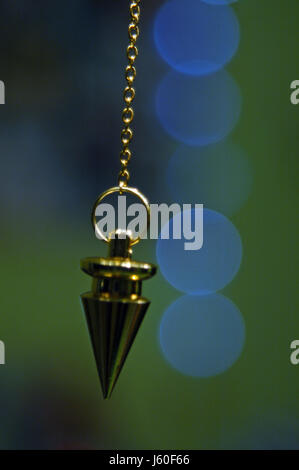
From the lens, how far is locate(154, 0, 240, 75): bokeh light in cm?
150

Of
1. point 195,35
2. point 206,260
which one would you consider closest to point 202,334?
point 206,260

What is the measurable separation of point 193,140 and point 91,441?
35.8 inches

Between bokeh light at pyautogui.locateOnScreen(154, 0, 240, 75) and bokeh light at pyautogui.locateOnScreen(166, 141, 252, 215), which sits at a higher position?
bokeh light at pyautogui.locateOnScreen(154, 0, 240, 75)

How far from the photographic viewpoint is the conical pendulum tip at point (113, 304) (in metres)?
0.52

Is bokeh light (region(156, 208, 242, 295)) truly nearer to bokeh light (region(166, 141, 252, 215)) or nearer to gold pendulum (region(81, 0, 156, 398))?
bokeh light (region(166, 141, 252, 215))

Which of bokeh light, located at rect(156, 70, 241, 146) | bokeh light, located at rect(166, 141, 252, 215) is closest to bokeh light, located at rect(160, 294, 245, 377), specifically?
bokeh light, located at rect(166, 141, 252, 215)

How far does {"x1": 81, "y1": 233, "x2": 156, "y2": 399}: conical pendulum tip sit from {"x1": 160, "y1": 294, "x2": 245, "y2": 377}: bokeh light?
0.92 metres

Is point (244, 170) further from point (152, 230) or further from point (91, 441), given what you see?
point (91, 441)

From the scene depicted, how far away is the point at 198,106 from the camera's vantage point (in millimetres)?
1509

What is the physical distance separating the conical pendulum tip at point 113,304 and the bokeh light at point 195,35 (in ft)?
3.56

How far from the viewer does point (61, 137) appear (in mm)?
1485

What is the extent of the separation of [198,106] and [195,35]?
0.21 meters

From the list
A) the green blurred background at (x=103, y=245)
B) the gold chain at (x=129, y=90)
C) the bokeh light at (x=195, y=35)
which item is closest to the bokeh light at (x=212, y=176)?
the green blurred background at (x=103, y=245)

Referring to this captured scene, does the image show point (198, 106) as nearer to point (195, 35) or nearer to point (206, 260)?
point (195, 35)
